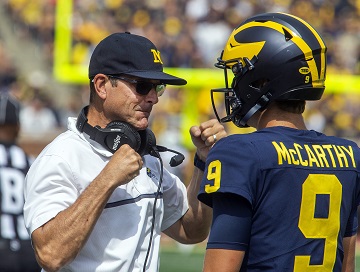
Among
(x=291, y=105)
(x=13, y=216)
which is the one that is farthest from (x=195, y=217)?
(x=13, y=216)

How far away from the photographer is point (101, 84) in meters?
3.27

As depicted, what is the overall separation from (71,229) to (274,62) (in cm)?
93

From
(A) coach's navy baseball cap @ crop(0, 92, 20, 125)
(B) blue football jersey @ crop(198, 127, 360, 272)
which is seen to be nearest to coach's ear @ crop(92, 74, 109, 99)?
(B) blue football jersey @ crop(198, 127, 360, 272)

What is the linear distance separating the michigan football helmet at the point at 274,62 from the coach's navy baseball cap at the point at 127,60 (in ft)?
1.48

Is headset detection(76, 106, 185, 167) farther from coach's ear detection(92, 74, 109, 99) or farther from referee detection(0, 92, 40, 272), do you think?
referee detection(0, 92, 40, 272)

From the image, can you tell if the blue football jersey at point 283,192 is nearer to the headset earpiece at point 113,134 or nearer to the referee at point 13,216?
the headset earpiece at point 113,134

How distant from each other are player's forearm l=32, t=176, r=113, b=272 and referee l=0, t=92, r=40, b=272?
1853 mm

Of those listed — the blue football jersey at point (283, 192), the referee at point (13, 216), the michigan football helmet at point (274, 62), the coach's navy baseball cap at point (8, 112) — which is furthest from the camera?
the coach's navy baseball cap at point (8, 112)

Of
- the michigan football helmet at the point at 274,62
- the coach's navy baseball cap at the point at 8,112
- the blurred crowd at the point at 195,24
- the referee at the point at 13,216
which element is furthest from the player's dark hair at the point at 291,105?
the blurred crowd at the point at 195,24

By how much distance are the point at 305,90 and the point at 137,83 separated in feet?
2.47

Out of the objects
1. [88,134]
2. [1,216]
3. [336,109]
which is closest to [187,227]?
[88,134]

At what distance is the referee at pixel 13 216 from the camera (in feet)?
15.5

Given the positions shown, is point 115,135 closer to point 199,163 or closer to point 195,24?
point 199,163

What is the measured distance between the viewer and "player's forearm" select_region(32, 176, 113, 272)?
2.89 m
